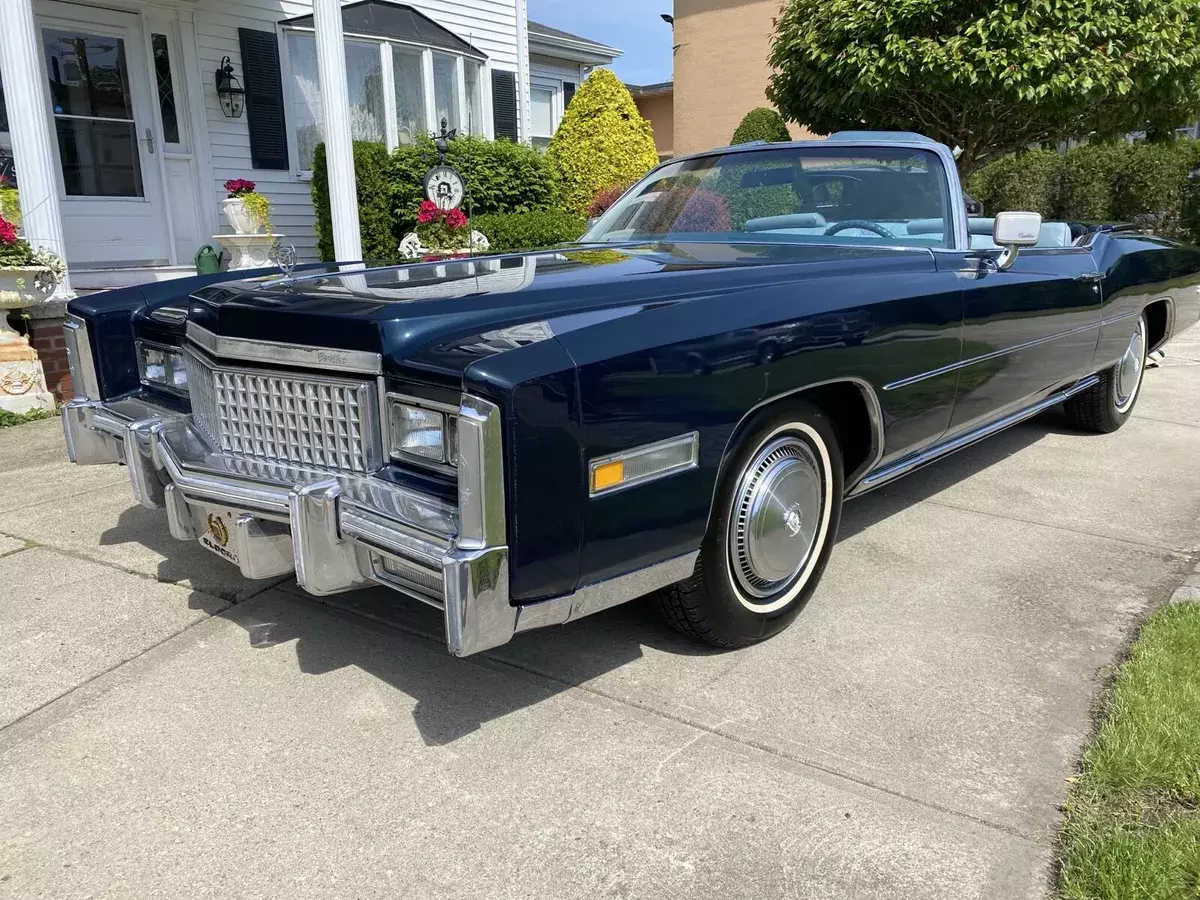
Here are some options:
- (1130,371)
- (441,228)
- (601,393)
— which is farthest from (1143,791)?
(441,228)

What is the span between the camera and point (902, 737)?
7.68ft

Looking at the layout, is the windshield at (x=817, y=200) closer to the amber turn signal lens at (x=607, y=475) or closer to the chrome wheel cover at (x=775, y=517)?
the chrome wheel cover at (x=775, y=517)

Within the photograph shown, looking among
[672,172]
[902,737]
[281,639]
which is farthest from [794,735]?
[672,172]

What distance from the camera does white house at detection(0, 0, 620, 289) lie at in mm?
8781

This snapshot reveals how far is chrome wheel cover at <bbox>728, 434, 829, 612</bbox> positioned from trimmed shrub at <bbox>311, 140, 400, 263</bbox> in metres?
8.00

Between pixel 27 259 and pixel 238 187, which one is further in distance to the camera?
pixel 238 187

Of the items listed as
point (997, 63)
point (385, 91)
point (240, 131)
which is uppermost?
point (385, 91)

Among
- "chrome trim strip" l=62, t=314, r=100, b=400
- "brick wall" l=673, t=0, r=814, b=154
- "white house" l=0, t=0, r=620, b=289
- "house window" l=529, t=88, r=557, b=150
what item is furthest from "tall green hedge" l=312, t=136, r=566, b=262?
"brick wall" l=673, t=0, r=814, b=154

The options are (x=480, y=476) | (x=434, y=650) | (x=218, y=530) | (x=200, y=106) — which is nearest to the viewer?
(x=480, y=476)

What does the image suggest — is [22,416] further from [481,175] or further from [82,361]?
[481,175]

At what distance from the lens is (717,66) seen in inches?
854

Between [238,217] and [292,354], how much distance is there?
7743 mm

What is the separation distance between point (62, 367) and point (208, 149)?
14.4ft

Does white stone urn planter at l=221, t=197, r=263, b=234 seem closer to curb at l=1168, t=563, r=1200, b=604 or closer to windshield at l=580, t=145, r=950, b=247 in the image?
windshield at l=580, t=145, r=950, b=247
